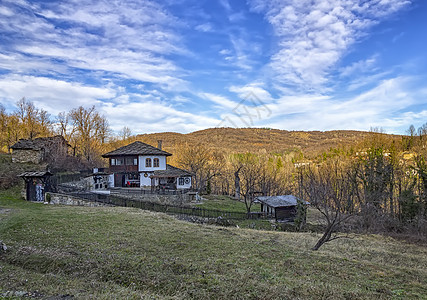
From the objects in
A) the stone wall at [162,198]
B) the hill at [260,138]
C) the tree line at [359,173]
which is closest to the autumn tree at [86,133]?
the tree line at [359,173]

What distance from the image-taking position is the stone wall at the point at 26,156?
3609cm

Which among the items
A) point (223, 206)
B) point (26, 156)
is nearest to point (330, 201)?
point (223, 206)

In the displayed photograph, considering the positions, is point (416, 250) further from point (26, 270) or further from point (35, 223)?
point (35, 223)

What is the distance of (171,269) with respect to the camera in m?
9.39

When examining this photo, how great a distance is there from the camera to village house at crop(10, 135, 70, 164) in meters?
36.1

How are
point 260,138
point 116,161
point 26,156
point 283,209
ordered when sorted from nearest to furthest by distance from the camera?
1. point 283,209
2. point 26,156
3. point 116,161
4. point 260,138

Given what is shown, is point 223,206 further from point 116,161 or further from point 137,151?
point 116,161

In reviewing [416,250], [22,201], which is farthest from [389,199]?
[22,201]

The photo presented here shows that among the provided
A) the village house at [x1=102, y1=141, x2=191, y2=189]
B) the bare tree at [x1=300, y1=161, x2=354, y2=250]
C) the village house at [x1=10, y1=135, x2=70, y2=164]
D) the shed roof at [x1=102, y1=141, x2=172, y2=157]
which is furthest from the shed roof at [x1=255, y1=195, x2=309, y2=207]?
the village house at [x1=10, y1=135, x2=70, y2=164]

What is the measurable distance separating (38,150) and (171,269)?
3622cm

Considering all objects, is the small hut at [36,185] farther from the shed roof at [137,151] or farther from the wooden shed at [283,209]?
the wooden shed at [283,209]

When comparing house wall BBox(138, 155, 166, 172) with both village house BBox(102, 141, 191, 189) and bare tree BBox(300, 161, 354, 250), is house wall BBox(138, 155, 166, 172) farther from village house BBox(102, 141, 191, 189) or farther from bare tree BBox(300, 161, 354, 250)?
bare tree BBox(300, 161, 354, 250)

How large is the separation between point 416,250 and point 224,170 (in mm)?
→ 46426

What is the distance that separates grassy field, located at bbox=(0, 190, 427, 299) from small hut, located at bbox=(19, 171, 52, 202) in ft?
30.7
